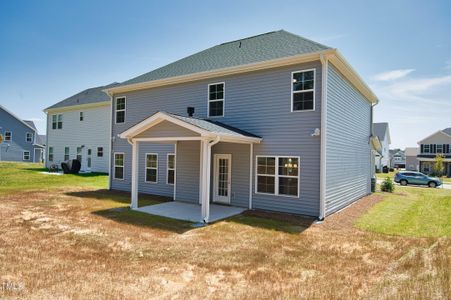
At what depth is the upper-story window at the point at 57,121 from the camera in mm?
27017

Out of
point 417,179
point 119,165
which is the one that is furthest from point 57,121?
point 417,179

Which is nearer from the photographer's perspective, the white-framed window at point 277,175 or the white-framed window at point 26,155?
the white-framed window at point 277,175

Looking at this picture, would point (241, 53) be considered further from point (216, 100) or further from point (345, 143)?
point (345, 143)

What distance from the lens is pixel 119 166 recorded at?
15.5m

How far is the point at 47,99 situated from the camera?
28547mm

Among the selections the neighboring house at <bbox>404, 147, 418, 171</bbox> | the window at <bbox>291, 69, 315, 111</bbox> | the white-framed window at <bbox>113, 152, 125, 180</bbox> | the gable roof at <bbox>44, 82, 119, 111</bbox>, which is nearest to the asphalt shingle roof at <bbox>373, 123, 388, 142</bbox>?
the neighboring house at <bbox>404, 147, 418, 171</bbox>

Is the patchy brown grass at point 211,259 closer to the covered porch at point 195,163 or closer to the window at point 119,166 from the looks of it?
the covered porch at point 195,163

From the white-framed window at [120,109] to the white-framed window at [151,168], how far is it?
9.92ft

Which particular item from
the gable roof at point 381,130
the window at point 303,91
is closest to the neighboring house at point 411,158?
the gable roof at point 381,130

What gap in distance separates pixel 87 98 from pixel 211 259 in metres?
24.9

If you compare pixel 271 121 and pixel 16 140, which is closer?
pixel 271 121

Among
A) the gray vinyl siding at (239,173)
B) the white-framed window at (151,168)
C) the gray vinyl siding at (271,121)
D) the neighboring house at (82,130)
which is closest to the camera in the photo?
the gray vinyl siding at (271,121)

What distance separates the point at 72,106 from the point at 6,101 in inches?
669

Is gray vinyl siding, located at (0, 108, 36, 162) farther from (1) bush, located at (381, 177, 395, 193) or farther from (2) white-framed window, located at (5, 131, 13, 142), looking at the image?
(1) bush, located at (381, 177, 395, 193)
